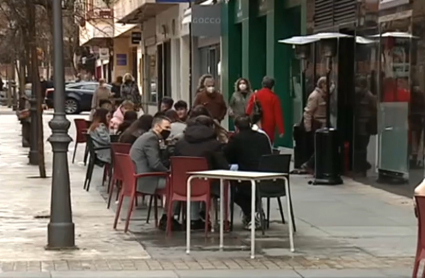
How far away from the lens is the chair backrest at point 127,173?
1174 cm

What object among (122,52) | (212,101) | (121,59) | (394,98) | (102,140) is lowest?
(102,140)

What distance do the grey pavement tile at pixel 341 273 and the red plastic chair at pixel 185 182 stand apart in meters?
2.12

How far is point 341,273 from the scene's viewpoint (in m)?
9.26

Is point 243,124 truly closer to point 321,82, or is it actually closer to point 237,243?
point 237,243

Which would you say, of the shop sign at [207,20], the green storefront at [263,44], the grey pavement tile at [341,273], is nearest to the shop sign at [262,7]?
the green storefront at [263,44]

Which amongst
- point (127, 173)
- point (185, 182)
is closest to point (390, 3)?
point (127, 173)

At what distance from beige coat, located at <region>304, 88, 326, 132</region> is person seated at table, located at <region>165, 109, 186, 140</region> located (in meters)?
4.01

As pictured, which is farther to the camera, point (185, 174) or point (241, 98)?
point (241, 98)

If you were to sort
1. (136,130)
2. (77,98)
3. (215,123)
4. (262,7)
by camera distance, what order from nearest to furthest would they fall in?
(215,123), (136,130), (262,7), (77,98)

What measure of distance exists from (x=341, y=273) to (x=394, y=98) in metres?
7.11

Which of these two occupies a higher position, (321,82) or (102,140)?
(321,82)

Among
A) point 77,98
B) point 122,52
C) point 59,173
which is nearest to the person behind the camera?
point 59,173

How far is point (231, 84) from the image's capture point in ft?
89.6

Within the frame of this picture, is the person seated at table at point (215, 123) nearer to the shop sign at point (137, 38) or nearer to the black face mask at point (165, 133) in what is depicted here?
the black face mask at point (165, 133)
